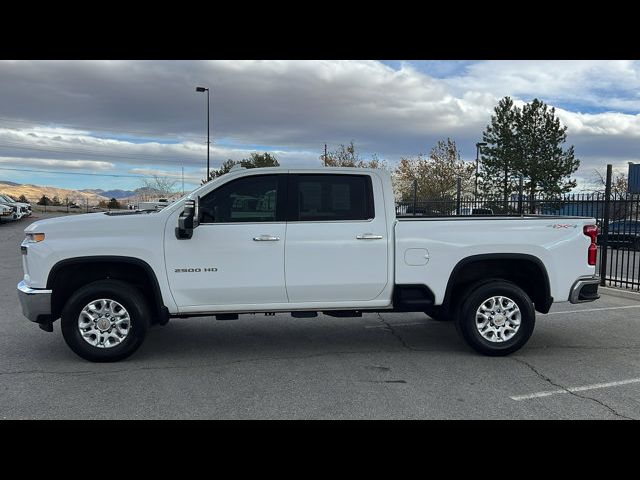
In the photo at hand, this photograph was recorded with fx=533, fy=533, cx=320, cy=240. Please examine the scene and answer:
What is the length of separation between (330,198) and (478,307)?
77.7 inches

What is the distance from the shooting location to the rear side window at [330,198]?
5.68 m

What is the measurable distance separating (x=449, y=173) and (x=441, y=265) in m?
34.0

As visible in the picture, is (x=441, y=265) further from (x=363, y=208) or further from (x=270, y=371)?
(x=270, y=371)

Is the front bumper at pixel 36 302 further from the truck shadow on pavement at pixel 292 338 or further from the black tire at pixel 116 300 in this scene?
the truck shadow on pavement at pixel 292 338

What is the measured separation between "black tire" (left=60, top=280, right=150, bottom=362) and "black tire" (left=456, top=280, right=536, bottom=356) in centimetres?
338

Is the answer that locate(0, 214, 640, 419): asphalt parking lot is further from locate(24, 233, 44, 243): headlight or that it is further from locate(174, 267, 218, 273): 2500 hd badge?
locate(24, 233, 44, 243): headlight

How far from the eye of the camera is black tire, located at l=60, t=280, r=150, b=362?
5.34 metres

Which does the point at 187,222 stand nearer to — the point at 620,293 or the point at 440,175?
the point at 620,293

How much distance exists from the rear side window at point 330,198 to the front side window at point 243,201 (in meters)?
0.23

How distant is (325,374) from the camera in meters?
5.18

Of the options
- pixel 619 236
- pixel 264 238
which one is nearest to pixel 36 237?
pixel 264 238

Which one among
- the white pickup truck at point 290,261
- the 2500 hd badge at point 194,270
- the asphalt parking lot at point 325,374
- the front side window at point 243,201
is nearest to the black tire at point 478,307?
the white pickup truck at point 290,261

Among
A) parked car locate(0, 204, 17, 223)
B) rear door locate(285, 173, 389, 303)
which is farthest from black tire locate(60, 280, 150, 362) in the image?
parked car locate(0, 204, 17, 223)

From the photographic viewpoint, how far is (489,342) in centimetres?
575
